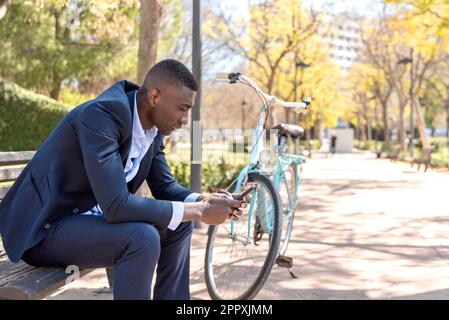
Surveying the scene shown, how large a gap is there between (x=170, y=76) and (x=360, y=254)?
3.42m

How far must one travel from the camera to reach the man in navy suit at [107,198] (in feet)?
7.49

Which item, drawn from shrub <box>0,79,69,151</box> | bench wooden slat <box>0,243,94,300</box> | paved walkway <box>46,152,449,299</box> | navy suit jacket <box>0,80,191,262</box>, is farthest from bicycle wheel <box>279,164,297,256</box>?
shrub <box>0,79,69,151</box>

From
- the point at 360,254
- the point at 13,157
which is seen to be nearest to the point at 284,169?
the point at 360,254

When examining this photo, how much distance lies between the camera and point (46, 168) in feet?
7.98

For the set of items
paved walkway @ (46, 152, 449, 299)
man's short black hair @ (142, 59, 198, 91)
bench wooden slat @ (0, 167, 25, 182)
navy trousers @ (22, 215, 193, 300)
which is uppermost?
man's short black hair @ (142, 59, 198, 91)

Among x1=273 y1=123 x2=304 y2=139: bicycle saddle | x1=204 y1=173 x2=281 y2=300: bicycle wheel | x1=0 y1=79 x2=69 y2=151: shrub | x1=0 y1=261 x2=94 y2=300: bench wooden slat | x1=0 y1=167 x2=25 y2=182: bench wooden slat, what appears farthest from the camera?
x1=0 y1=79 x2=69 y2=151: shrub

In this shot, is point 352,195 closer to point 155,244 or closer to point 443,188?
point 443,188

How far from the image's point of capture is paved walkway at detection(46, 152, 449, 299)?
4.09 m

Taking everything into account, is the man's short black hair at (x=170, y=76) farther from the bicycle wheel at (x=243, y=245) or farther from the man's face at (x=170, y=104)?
the bicycle wheel at (x=243, y=245)

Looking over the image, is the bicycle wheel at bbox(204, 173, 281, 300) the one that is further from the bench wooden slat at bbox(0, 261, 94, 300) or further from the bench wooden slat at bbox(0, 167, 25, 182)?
the bench wooden slat at bbox(0, 261, 94, 300)

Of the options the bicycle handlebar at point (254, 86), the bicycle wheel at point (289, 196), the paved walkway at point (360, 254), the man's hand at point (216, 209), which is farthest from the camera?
the bicycle wheel at point (289, 196)

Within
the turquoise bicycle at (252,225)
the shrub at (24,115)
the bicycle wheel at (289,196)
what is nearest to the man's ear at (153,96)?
the turquoise bicycle at (252,225)

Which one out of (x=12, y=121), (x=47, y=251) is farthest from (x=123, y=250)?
(x=12, y=121)

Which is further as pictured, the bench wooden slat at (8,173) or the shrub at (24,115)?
the shrub at (24,115)
